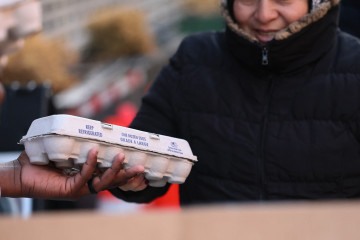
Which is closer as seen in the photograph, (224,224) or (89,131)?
(224,224)

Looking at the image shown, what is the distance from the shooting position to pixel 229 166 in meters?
2.45

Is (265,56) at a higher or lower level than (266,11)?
lower

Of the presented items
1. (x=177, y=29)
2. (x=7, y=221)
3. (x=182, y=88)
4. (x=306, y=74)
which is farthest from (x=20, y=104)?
(x=177, y=29)

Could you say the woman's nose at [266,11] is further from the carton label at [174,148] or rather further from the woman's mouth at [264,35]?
the carton label at [174,148]

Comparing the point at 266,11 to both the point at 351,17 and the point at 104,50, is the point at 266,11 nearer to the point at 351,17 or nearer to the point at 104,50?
the point at 351,17

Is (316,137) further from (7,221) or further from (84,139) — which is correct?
(7,221)

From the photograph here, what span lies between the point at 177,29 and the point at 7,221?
13.9m

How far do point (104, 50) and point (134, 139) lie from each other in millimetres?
11261

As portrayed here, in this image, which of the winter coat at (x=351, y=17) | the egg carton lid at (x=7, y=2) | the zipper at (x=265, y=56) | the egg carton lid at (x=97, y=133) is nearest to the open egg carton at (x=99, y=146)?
the egg carton lid at (x=97, y=133)

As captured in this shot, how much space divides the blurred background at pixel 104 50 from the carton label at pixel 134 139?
382cm

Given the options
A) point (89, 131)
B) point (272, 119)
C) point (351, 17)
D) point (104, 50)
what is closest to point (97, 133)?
point (89, 131)

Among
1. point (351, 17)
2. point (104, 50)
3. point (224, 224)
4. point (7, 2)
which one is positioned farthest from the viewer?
point (104, 50)

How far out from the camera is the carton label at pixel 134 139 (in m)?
2.06

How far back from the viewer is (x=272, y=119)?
244 centimetres
